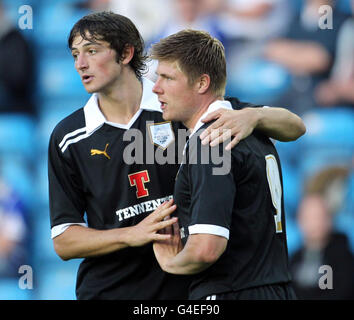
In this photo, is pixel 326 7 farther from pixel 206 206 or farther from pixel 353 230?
pixel 206 206

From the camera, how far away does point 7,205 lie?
523 cm

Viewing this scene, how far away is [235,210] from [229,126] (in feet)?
1.13

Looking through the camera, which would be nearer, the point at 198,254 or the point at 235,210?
the point at 198,254

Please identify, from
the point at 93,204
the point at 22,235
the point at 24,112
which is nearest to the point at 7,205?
the point at 22,235

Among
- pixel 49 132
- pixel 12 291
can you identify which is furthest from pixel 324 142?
pixel 12 291

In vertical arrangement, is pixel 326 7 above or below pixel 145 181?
above

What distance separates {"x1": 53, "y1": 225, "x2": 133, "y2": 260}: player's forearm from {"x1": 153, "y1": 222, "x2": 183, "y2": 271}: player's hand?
8.1 inches

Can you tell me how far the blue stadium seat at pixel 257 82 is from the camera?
17.3 feet

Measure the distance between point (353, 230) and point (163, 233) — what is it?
248 centimetres

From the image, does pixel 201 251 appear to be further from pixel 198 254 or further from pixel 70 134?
pixel 70 134

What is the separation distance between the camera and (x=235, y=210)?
9.12 feet

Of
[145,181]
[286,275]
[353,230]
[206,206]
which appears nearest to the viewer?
[206,206]

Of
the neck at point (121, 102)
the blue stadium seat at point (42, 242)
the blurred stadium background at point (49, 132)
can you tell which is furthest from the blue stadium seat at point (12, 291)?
the neck at point (121, 102)

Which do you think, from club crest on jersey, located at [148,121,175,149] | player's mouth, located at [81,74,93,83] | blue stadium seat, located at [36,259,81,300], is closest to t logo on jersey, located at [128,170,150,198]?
club crest on jersey, located at [148,121,175,149]
